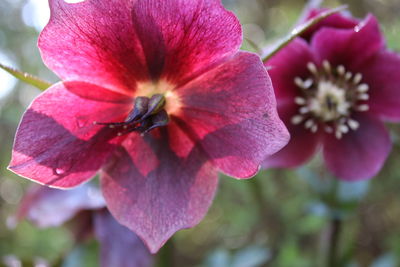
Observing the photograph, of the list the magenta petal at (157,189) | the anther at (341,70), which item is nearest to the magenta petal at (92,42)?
the magenta petal at (157,189)

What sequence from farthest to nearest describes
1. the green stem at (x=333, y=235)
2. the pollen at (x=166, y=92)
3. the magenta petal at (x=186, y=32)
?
the green stem at (x=333, y=235)
the pollen at (x=166, y=92)
the magenta petal at (x=186, y=32)

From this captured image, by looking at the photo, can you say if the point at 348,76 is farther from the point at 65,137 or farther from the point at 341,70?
the point at 65,137

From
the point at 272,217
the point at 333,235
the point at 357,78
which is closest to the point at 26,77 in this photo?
the point at 357,78

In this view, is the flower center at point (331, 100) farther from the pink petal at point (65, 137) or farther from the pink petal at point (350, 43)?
the pink petal at point (65, 137)

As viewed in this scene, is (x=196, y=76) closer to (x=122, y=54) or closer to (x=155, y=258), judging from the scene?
(x=122, y=54)

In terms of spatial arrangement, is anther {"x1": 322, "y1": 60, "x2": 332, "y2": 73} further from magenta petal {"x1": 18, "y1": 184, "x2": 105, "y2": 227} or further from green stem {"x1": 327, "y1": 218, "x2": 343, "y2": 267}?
magenta petal {"x1": 18, "y1": 184, "x2": 105, "y2": 227}

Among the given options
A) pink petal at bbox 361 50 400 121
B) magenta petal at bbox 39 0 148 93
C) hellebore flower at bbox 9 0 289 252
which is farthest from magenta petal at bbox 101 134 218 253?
pink petal at bbox 361 50 400 121
